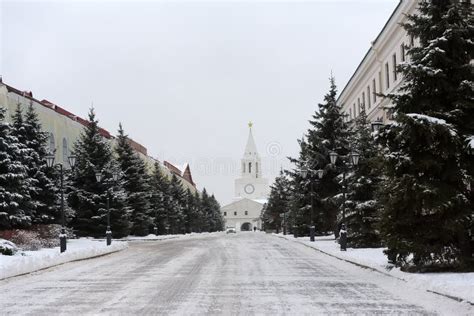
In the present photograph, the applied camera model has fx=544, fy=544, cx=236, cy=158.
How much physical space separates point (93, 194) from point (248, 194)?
158 m

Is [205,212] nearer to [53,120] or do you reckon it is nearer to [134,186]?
[134,186]

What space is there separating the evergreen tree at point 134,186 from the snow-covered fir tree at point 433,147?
36234 millimetres

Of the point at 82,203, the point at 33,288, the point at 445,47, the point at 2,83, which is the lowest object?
the point at 33,288

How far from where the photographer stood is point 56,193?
108 ft

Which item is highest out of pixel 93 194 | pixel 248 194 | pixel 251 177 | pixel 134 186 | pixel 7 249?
pixel 251 177

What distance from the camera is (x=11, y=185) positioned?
27.6m

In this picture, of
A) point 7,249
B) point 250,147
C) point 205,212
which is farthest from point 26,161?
point 250,147

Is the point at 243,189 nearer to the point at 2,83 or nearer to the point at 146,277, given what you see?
the point at 2,83

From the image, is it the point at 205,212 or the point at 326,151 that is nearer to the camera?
the point at 326,151

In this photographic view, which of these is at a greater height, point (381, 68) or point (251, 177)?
point (251, 177)

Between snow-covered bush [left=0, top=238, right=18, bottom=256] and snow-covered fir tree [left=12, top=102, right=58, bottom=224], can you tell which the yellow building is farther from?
snow-covered bush [left=0, top=238, right=18, bottom=256]

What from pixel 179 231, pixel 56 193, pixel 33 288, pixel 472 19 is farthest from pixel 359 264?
pixel 179 231

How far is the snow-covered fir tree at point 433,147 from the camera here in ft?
43.2

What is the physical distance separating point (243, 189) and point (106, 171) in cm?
15740
